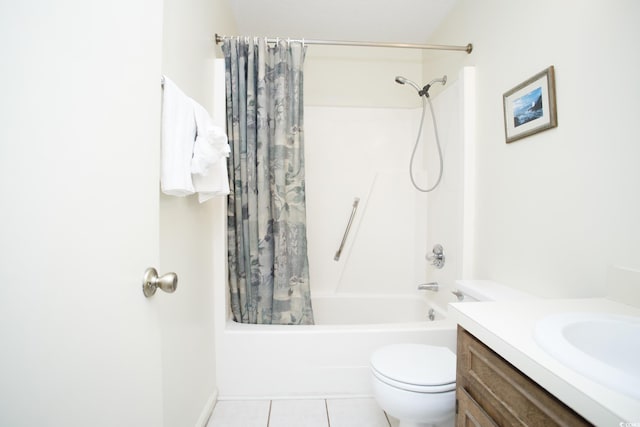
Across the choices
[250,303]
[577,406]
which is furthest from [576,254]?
[250,303]

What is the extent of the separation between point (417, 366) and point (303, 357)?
0.72 m

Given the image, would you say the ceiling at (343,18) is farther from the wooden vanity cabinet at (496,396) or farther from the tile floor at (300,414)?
the tile floor at (300,414)

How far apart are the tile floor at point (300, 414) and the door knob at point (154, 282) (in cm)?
123

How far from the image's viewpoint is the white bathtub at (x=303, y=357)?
1.63 meters

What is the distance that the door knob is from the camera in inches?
25.0

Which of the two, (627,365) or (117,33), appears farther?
(627,365)

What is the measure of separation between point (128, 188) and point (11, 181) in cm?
20

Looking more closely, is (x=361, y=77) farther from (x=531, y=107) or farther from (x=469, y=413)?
(x=469, y=413)

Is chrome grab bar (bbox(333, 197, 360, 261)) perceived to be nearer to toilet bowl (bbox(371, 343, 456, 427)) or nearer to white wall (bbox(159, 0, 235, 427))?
white wall (bbox(159, 0, 235, 427))

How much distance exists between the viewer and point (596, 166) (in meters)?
0.98

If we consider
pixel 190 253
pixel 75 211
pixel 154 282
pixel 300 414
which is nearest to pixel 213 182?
pixel 190 253

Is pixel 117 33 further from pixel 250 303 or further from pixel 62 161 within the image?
pixel 250 303

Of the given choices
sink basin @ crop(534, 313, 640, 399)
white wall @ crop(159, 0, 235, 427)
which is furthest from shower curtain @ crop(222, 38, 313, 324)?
sink basin @ crop(534, 313, 640, 399)

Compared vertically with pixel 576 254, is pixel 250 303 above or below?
below
